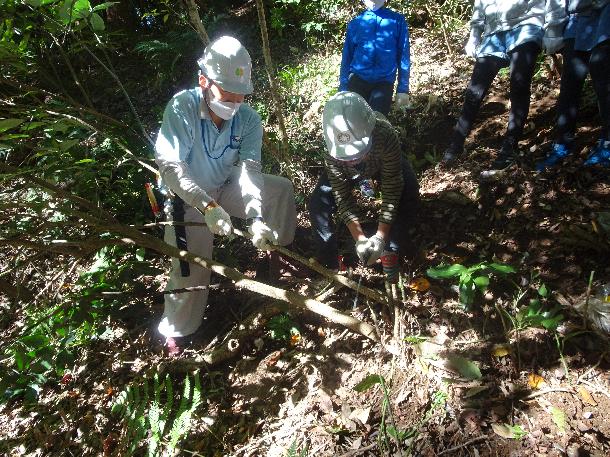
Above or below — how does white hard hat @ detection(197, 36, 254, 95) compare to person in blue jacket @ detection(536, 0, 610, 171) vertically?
above

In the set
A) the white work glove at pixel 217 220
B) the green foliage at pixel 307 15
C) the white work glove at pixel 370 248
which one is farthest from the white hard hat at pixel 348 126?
the green foliage at pixel 307 15

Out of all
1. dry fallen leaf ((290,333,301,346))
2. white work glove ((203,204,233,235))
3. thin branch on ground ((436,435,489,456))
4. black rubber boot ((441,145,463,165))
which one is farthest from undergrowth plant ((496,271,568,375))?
white work glove ((203,204,233,235))

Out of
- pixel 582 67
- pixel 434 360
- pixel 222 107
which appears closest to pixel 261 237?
pixel 222 107

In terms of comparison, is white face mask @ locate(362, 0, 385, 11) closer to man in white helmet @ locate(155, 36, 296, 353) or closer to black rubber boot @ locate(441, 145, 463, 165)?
black rubber boot @ locate(441, 145, 463, 165)

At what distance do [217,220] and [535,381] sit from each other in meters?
2.18

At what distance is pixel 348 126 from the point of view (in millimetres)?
2566

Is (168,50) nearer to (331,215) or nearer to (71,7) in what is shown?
(71,7)

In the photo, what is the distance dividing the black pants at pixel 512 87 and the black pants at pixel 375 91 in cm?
75

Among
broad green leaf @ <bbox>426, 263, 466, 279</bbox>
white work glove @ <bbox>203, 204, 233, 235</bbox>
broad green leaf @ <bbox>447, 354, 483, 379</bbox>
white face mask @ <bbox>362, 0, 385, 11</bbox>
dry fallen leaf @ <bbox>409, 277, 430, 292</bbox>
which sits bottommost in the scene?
A: dry fallen leaf @ <bbox>409, 277, 430, 292</bbox>

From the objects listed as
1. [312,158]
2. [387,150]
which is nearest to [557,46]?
[387,150]

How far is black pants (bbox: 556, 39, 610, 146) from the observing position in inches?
117

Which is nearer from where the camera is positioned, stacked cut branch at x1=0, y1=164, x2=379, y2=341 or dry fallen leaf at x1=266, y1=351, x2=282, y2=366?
stacked cut branch at x1=0, y1=164, x2=379, y2=341

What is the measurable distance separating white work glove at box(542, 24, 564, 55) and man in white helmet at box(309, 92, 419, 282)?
1.53 metres

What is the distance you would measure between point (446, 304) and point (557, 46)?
231cm
